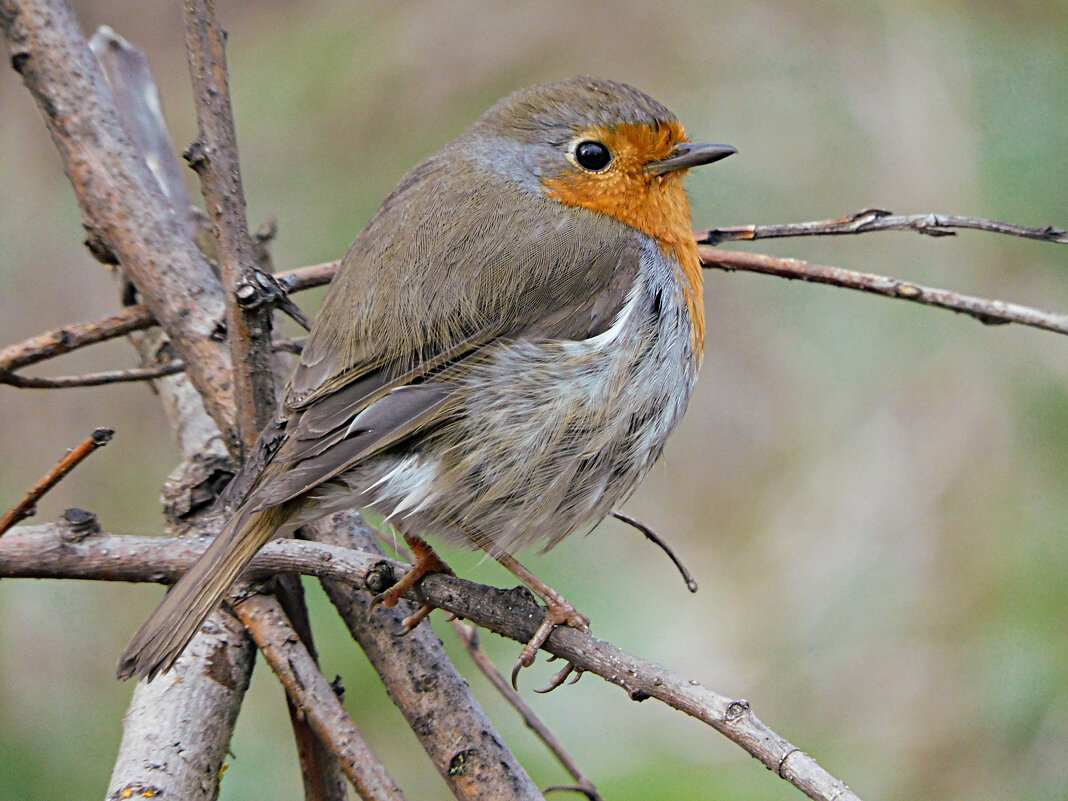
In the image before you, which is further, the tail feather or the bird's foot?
the bird's foot

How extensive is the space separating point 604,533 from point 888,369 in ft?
3.65

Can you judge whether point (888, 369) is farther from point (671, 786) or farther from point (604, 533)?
point (671, 786)

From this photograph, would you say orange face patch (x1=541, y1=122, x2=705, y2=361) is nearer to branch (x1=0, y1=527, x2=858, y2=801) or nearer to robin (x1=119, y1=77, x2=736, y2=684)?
robin (x1=119, y1=77, x2=736, y2=684)

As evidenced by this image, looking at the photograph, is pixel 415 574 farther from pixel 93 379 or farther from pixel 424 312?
pixel 93 379

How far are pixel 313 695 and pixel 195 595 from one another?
0.27m

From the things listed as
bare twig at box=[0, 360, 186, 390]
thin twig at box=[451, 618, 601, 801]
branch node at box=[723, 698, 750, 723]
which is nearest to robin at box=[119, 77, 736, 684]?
thin twig at box=[451, 618, 601, 801]

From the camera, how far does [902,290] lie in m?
2.21

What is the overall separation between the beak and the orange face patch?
2cm

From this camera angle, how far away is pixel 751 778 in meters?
2.68

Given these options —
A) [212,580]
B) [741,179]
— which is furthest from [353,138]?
[212,580]

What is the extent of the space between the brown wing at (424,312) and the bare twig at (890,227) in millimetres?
292

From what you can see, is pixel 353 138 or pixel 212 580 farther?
pixel 353 138

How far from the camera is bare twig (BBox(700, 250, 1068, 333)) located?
206cm

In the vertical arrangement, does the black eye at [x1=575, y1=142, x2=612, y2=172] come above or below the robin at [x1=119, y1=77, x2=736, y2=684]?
above
